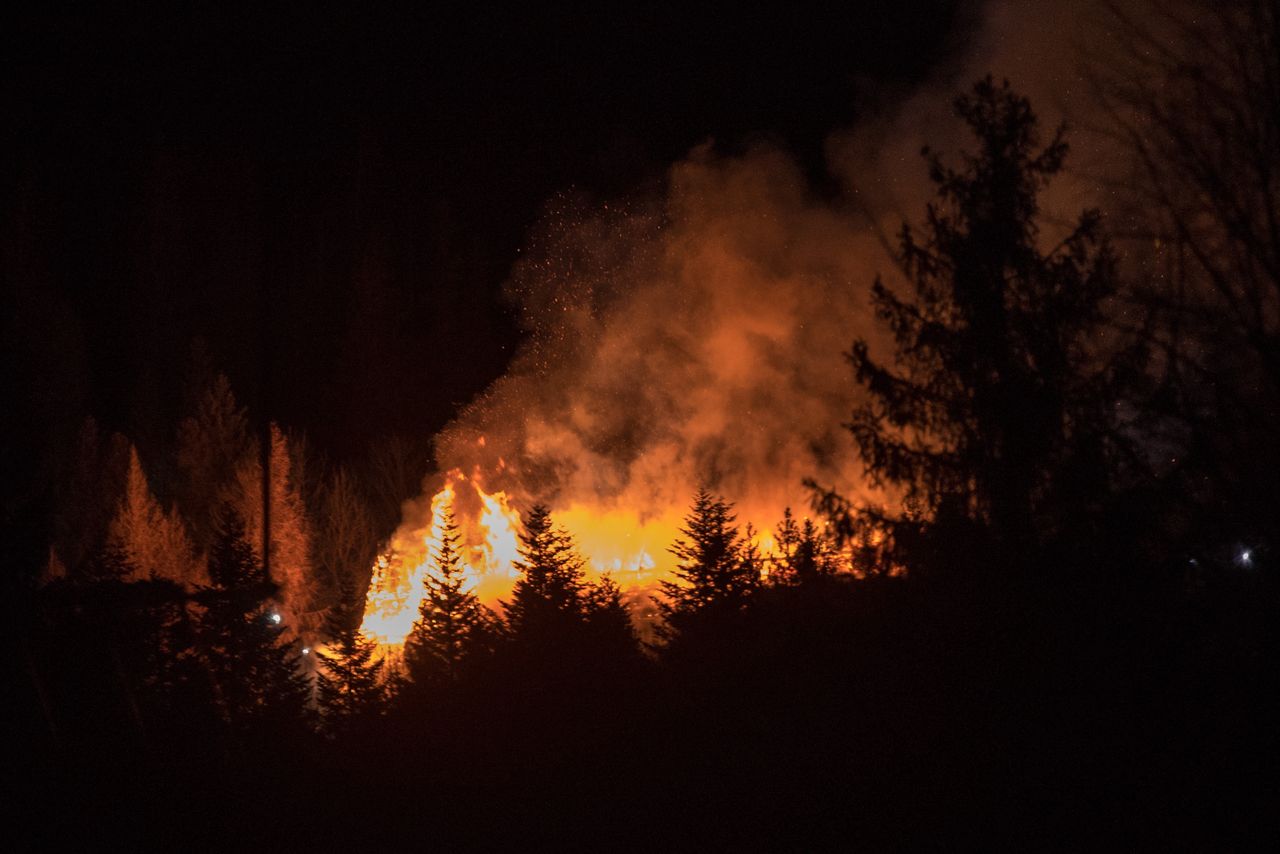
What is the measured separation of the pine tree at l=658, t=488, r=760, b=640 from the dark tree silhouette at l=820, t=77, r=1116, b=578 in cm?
152

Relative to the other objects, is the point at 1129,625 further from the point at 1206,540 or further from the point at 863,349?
the point at 863,349

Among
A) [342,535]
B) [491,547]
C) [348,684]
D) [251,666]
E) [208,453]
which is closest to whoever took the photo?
[251,666]

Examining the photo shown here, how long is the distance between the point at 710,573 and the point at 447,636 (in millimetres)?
4218

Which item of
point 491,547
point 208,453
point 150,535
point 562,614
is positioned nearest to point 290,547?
point 150,535

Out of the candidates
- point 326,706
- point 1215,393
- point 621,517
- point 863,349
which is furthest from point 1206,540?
point 621,517

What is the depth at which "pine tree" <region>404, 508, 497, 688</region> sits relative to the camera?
43.1ft

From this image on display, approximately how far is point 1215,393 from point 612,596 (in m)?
9.67

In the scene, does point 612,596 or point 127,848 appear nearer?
point 127,848

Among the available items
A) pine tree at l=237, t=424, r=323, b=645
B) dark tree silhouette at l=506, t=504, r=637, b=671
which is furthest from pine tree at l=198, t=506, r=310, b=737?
pine tree at l=237, t=424, r=323, b=645

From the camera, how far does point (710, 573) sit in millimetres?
13195

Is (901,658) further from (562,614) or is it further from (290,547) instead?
(290,547)

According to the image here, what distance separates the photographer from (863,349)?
1242cm

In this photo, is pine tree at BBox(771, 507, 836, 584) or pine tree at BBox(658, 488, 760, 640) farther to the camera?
pine tree at BBox(658, 488, 760, 640)

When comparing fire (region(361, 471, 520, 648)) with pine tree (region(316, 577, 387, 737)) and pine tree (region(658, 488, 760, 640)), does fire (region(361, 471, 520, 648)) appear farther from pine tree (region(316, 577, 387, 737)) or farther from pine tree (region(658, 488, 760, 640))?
pine tree (region(658, 488, 760, 640))
